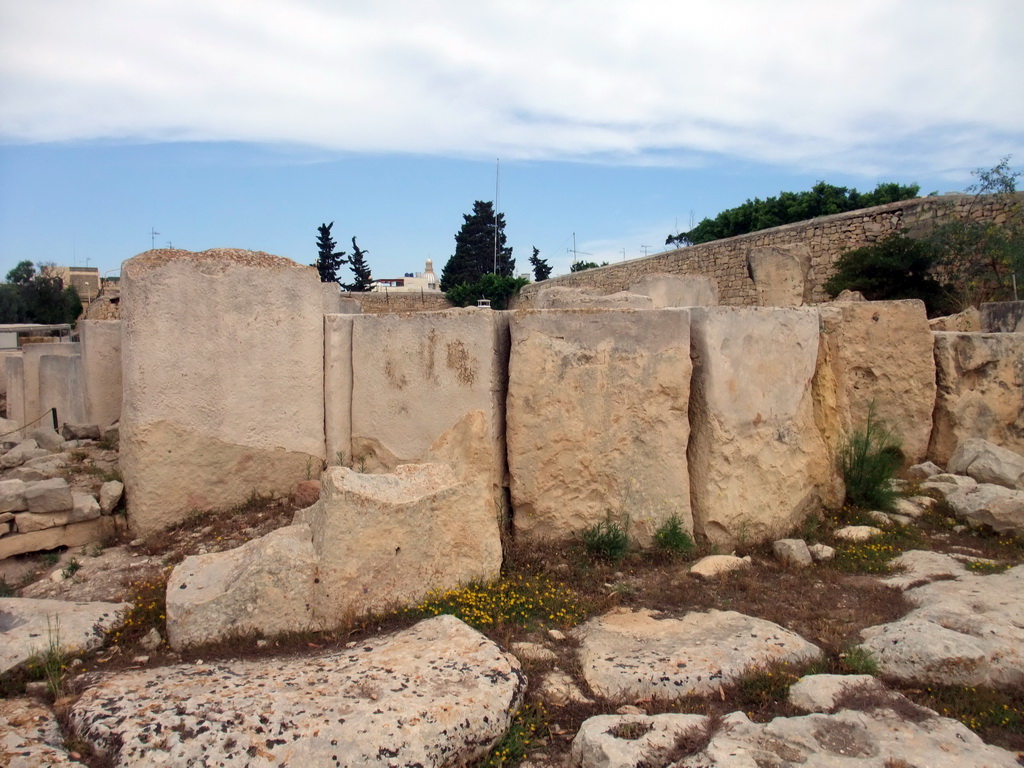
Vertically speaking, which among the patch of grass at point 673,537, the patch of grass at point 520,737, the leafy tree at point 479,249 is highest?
the leafy tree at point 479,249

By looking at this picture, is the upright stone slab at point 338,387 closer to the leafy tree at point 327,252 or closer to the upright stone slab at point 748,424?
the upright stone slab at point 748,424

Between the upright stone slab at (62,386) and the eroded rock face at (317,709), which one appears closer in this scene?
the eroded rock face at (317,709)

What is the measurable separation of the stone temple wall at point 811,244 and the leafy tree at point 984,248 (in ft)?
0.68

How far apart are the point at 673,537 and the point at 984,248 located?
9.72 metres

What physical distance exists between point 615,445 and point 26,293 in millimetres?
38231

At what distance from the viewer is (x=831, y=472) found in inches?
209

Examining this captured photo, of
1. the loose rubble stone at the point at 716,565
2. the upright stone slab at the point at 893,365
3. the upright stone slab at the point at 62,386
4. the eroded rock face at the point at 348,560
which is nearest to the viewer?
the eroded rock face at the point at 348,560

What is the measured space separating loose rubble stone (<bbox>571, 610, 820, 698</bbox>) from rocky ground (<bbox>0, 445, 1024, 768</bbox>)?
0.04 feet

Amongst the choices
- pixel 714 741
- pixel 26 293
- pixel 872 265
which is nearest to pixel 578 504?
pixel 714 741

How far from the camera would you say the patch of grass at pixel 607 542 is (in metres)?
4.39

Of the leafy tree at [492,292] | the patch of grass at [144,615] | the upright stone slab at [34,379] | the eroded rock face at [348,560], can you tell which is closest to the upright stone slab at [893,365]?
the eroded rock face at [348,560]

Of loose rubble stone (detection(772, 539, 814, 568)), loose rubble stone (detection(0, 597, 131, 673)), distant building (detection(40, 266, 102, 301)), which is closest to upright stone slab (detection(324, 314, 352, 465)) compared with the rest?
loose rubble stone (detection(0, 597, 131, 673))

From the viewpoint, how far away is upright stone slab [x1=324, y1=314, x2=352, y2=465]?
206 inches

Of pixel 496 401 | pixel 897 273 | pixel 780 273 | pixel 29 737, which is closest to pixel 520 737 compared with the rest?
pixel 29 737
